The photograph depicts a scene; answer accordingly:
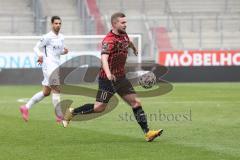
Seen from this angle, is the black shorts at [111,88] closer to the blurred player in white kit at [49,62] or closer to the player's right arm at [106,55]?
the player's right arm at [106,55]

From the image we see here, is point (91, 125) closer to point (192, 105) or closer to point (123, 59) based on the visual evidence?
point (123, 59)

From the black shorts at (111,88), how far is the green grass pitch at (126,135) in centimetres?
70

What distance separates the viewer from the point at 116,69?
38.2ft

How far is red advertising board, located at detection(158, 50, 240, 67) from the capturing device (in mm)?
34094

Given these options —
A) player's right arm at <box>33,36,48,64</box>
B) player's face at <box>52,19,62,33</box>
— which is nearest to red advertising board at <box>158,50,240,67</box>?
player's right arm at <box>33,36,48,64</box>

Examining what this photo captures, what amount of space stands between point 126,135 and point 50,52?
350 centimetres

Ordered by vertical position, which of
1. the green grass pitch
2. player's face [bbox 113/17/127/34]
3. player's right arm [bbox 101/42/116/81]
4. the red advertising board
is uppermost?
player's face [bbox 113/17/127/34]

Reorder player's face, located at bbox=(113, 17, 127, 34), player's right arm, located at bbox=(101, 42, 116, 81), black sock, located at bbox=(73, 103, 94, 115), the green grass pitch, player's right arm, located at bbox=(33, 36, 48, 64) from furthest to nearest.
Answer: player's right arm, located at bbox=(33, 36, 48, 64), black sock, located at bbox=(73, 103, 94, 115), player's face, located at bbox=(113, 17, 127, 34), player's right arm, located at bbox=(101, 42, 116, 81), the green grass pitch

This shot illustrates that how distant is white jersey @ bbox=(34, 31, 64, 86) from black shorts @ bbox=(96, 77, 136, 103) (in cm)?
361

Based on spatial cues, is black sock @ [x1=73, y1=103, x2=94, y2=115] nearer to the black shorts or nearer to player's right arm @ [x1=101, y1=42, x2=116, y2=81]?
the black shorts

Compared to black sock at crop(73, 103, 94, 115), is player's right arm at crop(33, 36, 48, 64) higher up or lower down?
→ higher up

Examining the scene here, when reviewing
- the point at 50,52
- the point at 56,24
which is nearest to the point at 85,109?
the point at 56,24

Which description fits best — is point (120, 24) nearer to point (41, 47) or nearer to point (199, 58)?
point (41, 47)

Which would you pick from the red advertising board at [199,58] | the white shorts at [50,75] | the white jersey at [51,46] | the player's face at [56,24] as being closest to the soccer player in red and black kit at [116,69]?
the player's face at [56,24]
